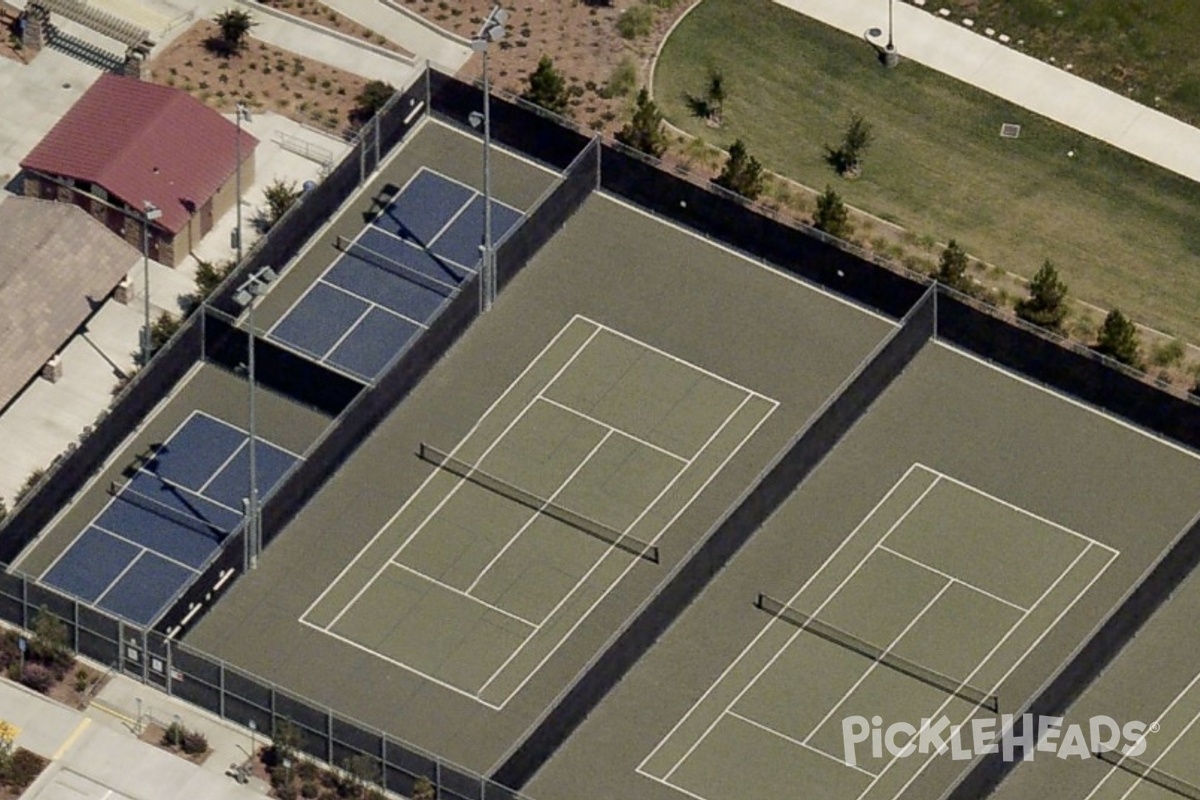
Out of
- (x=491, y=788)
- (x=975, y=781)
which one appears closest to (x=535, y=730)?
(x=491, y=788)

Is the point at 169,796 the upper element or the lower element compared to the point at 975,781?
lower

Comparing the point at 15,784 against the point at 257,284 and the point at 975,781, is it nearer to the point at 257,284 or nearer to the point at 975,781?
the point at 257,284

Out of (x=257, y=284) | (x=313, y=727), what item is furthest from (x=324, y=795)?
(x=257, y=284)

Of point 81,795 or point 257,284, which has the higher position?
point 257,284

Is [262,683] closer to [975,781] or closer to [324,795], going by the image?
[324,795]

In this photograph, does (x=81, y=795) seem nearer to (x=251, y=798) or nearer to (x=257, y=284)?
(x=251, y=798)

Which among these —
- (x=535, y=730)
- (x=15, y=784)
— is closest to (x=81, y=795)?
(x=15, y=784)

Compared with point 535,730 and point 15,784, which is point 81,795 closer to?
point 15,784
